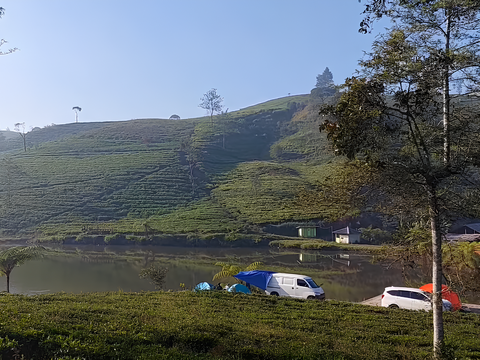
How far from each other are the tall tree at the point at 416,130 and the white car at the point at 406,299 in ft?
31.8

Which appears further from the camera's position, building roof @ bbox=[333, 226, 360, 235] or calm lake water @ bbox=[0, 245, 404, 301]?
building roof @ bbox=[333, 226, 360, 235]

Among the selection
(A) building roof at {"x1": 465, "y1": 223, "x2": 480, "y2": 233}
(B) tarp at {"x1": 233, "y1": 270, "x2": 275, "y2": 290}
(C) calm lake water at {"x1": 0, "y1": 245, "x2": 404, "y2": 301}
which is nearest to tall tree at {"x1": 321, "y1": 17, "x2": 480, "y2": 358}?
(B) tarp at {"x1": 233, "y1": 270, "x2": 275, "y2": 290}

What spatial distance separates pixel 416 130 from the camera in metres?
7.34

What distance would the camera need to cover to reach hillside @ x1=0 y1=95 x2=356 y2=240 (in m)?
53.3

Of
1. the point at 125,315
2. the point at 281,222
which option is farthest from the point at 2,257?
the point at 281,222

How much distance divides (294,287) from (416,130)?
13.7 m

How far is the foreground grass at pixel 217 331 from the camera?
6.15m

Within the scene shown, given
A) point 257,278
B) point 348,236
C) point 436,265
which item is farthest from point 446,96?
point 348,236

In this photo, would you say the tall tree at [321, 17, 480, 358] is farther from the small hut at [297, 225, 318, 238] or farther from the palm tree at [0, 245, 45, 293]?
the small hut at [297, 225, 318, 238]

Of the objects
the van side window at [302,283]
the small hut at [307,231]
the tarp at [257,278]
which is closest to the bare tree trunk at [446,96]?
the van side window at [302,283]

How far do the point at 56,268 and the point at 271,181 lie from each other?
49.3 m

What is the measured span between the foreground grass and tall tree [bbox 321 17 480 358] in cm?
222

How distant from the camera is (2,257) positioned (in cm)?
1991

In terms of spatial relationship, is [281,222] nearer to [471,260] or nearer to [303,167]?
[471,260]
